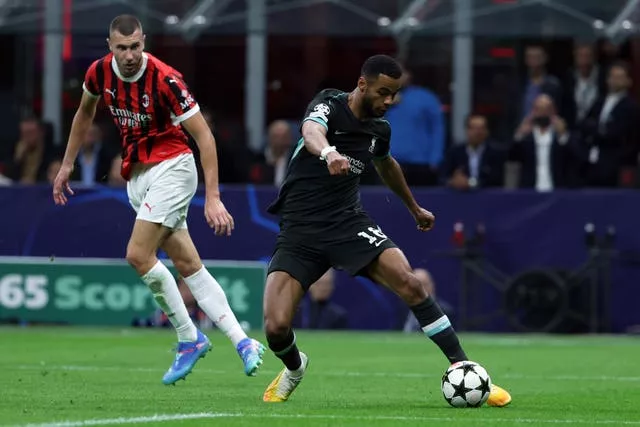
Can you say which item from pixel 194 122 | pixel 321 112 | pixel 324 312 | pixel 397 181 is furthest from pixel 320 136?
pixel 324 312

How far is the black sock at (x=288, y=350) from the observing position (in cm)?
993

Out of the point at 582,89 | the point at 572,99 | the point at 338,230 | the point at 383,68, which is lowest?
the point at 338,230

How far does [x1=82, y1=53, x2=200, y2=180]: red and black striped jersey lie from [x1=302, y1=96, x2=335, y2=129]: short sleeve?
1.42 meters

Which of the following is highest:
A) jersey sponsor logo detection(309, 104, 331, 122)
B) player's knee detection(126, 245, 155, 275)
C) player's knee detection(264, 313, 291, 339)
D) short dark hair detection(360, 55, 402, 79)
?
short dark hair detection(360, 55, 402, 79)

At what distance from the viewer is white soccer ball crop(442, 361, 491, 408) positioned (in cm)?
952

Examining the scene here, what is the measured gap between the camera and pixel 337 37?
21.7 metres

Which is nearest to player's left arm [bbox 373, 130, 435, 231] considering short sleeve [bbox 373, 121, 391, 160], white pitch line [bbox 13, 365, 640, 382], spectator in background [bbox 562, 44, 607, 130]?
short sleeve [bbox 373, 121, 391, 160]

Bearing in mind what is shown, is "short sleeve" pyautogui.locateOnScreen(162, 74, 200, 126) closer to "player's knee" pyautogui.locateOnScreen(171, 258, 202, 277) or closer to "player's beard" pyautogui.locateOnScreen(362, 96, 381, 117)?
"player's knee" pyautogui.locateOnScreen(171, 258, 202, 277)

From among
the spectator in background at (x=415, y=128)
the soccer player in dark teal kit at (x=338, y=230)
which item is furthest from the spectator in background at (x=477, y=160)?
the soccer player in dark teal kit at (x=338, y=230)

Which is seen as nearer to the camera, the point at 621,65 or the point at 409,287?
the point at 409,287

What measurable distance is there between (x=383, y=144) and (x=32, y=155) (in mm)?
10995

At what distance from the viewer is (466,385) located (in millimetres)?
9508

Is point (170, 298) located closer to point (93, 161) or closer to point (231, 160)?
point (231, 160)

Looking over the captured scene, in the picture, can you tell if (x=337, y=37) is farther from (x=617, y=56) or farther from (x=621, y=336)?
(x=621, y=336)
